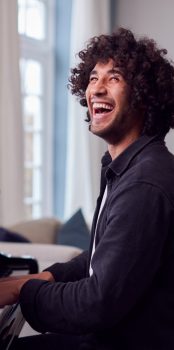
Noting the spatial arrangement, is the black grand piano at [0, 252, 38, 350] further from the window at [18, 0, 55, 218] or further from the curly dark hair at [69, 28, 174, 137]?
the window at [18, 0, 55, 218]

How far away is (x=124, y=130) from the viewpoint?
1.56 metres

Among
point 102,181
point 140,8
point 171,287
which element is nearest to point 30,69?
point 140,8

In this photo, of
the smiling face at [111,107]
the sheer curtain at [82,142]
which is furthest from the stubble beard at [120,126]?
the sheer curtain at [82,142]

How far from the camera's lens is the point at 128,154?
1.48 m

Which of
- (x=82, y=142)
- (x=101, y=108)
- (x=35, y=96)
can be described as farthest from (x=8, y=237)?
(x=35, y=96)

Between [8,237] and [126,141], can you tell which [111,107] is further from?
[8,237]

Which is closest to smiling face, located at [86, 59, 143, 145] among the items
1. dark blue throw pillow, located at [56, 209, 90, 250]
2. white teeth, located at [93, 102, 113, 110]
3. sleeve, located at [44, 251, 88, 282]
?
white teeth, located at [93, 102, 113, 110]

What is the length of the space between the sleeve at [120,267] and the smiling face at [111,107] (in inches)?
11.2

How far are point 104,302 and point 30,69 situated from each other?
3.69 metres

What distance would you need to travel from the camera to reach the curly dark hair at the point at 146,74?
60.9 inches

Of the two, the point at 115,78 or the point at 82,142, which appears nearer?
the point at 115,78

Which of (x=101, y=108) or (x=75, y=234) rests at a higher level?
(x=101, y=108)

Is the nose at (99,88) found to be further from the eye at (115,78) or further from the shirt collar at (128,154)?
the shirt collar at (128,154)

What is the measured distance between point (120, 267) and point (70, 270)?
1.72 feet
